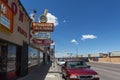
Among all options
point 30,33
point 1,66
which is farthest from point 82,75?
point 30,33

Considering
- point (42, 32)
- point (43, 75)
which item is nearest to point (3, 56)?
point (43, 75)

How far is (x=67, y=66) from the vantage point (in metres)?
16.4

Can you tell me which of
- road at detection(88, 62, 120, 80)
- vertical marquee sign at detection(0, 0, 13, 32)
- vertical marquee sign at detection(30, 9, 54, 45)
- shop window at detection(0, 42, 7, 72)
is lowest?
road at detection(88, 62, 120, 80)

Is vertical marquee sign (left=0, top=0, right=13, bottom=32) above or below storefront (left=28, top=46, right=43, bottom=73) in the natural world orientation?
above

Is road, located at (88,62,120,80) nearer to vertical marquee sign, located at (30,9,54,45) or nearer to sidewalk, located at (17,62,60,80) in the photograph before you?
sidewalk, located at (17,62,60,80)

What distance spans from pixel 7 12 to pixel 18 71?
7.87m

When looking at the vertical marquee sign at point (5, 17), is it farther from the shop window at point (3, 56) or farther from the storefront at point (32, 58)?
the storefront at point (32, 58)

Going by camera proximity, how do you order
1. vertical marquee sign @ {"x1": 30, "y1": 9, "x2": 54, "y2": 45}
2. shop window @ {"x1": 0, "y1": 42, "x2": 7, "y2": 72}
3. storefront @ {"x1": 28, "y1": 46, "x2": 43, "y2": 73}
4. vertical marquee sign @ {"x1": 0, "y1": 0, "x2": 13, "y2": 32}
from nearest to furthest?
vertical marquee sign @ {"x1": 0, "y1": 0, "x2": 13, "y2": 32} < shop window @ {"x1": 0, "y1": 42, "x2": 7, "y2": 72} < storefront @ {"x1": 28, "y1": 46, "x2": 43, "y2": 73} < vertical marquee sign @ {"x1": 30, "y1": 9, "x2": 54, "y2": 45}

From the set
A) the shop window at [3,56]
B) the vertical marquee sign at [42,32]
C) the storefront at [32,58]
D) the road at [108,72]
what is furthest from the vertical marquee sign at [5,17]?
the storefront at [32,58]

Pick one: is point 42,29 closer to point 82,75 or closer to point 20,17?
point 20,17

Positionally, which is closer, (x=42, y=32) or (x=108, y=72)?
(x=108, y=72)

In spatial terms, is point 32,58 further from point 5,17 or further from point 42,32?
point 5,17

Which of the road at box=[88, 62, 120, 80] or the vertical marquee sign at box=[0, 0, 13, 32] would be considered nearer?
the vertical marquee sign at box=[0, 0, 13, 32]

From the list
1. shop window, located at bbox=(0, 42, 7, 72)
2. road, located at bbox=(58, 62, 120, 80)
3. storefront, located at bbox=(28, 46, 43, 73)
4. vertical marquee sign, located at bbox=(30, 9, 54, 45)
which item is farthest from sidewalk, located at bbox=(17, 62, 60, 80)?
shop window, located at bbox=(0, 42, 7, 72)
